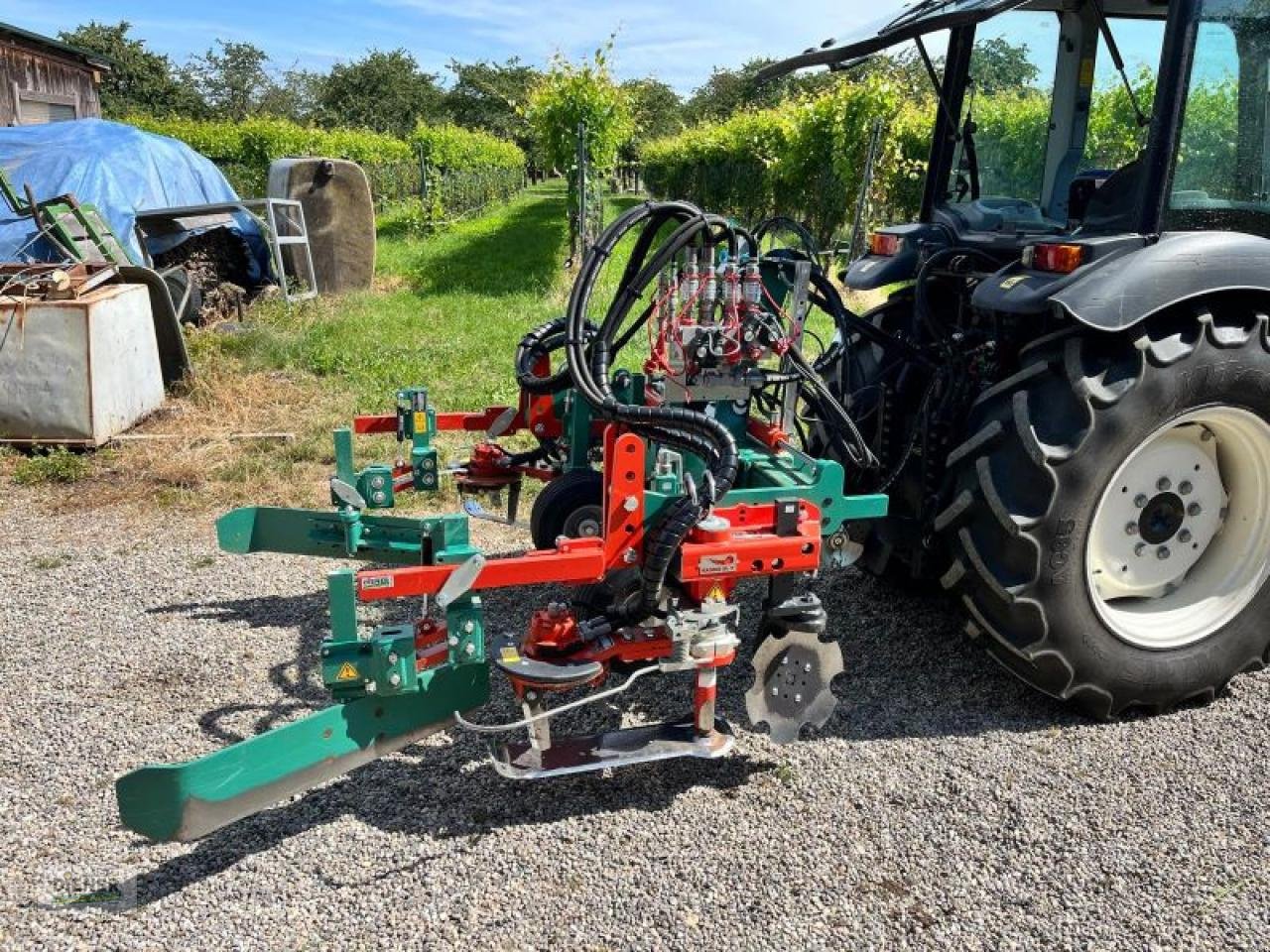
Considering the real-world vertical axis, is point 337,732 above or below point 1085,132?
below

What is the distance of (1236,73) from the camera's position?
3.15 metres

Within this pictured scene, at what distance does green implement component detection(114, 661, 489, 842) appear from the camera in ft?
7.43

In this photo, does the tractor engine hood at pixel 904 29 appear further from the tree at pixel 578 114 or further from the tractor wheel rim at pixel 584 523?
the tree at pixel 578 114

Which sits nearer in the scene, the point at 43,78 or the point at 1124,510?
the point at 1124,510

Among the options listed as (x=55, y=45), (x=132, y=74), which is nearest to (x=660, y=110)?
(x=132, y=74)

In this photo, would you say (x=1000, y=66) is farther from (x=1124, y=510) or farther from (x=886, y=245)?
(x=1124, y=510)

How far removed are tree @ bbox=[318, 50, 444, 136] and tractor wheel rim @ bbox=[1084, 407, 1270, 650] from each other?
188 ft

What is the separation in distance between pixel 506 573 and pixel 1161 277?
1949 millimetres

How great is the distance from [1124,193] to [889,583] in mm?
1738

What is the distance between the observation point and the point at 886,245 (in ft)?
13.6

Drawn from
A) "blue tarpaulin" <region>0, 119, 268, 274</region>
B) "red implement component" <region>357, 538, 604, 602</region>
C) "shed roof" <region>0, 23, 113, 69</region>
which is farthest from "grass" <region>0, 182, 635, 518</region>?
"shed roof" <region>0, 23, 113, 69</region>

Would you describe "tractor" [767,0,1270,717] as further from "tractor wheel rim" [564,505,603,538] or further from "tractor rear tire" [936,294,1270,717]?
"tractor wheel rim" [564,505,603,538]

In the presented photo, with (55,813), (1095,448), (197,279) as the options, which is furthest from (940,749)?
(197,279)

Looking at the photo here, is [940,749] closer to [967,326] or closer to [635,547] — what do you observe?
[635,547]
